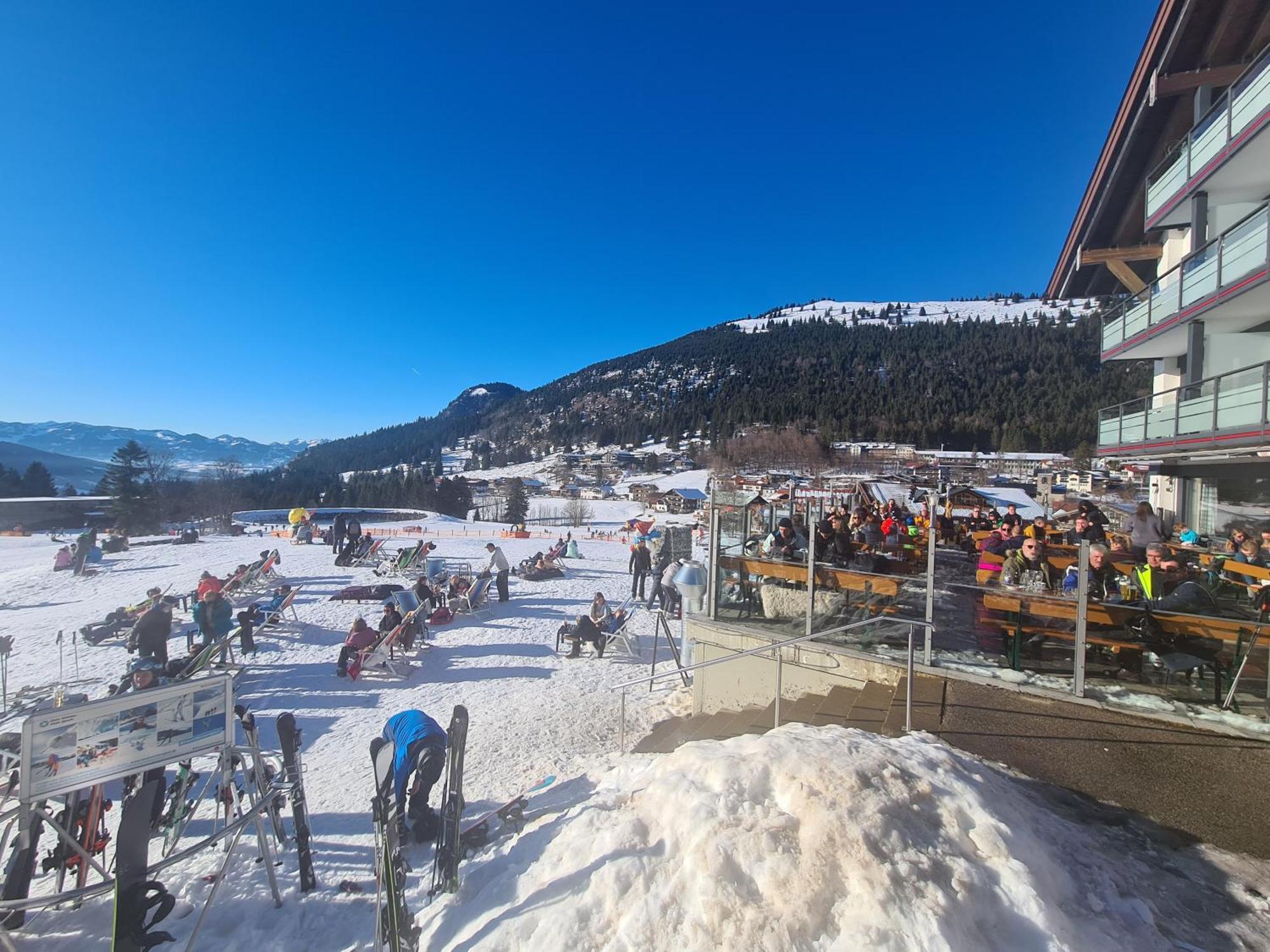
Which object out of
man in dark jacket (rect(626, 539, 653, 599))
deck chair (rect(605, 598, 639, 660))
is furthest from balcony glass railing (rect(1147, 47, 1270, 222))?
man in dark jacket (rect(626, 539, 653, 599))

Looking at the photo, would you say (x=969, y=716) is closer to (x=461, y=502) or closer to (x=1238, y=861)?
(x=1238, y=861)

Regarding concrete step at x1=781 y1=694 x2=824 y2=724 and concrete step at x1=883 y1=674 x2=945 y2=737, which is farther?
concrete step at x1=781 y1=694 x2=824 y2=724

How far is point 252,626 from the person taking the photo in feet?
35.9

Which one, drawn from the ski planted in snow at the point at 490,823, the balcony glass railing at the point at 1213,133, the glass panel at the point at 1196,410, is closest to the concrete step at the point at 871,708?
the ski planted in snow at the point at 490,823

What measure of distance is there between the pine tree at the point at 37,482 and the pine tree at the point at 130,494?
22753mm

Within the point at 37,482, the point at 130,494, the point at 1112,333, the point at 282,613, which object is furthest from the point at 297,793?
the point at 37,482

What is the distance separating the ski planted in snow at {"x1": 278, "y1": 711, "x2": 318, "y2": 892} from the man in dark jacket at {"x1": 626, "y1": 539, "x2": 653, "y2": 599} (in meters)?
10.4

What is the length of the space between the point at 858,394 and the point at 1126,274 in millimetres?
116924

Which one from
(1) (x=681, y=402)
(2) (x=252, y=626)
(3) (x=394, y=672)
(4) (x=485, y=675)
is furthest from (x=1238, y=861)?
(1) (x=681, y=402)

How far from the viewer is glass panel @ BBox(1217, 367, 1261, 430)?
7.66 metres

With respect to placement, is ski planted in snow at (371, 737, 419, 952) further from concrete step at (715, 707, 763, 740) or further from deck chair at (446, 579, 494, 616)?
deck chair at (446, 579, 494, 616)

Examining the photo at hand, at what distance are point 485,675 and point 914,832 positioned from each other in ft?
25.7

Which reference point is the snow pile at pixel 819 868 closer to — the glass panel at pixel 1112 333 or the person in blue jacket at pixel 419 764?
the person in blue jacket at pixel 419 764

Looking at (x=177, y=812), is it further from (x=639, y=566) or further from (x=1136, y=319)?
(x=1136, y=319)
